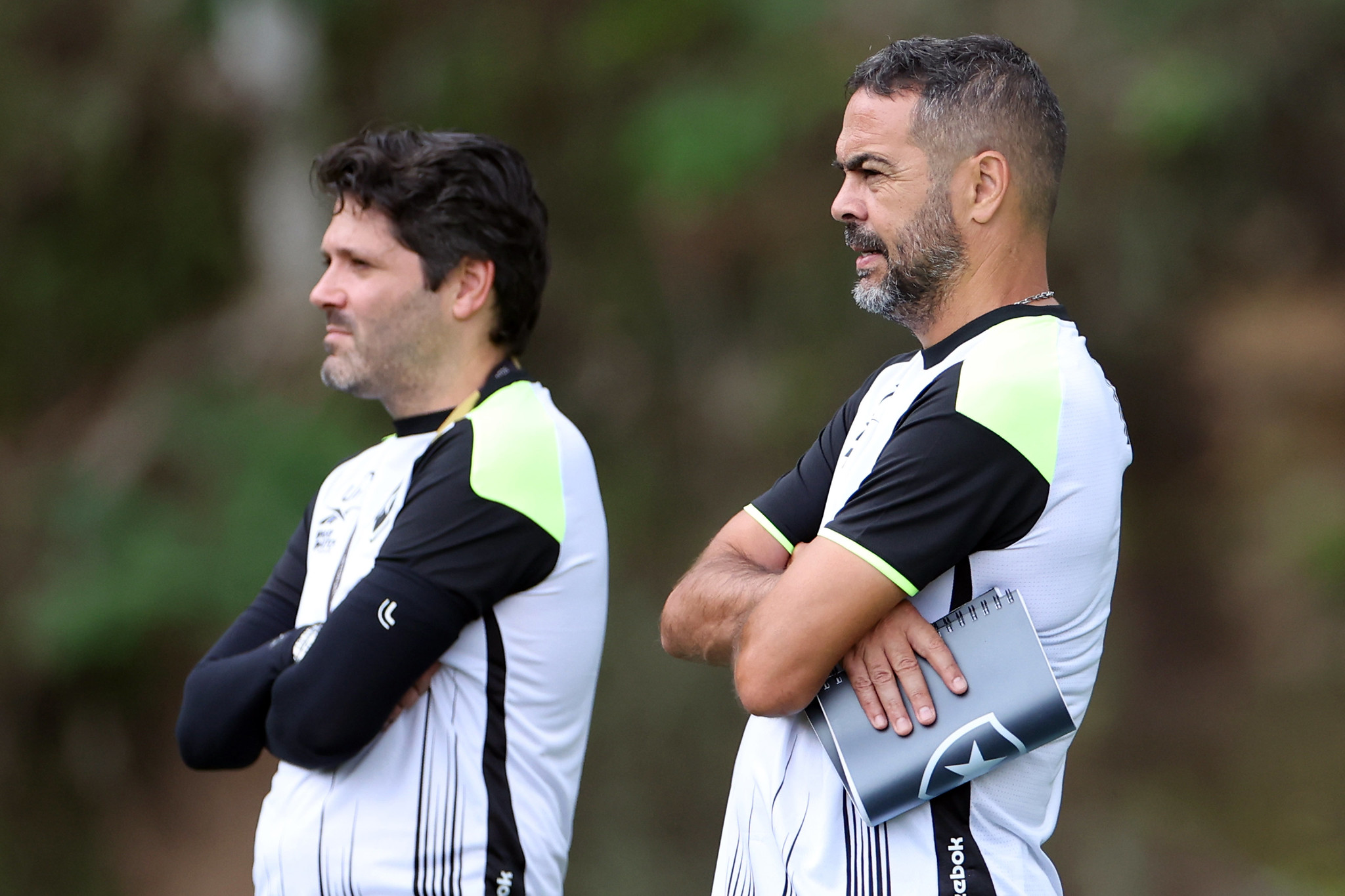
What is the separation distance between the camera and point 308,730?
204 cm

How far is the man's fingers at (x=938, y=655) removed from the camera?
1582 millimetres

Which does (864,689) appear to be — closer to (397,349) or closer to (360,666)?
(360,666)

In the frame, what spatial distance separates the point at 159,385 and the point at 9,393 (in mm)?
1244

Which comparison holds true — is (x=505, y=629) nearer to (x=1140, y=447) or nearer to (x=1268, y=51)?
(x=1140, y=447)

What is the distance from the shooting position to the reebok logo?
64.3 inches

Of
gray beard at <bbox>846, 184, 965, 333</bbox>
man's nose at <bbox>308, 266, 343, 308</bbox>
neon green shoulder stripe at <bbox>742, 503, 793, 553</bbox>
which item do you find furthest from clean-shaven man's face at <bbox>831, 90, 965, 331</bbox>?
man's nose at <bbox>308, 266, 343, 308</bbox>

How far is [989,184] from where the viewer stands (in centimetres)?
185

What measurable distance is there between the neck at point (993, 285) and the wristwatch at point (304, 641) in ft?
3.84

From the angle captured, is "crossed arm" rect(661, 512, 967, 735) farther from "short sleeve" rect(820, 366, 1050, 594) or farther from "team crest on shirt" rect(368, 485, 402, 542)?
"team crest on shirt" rect(368, 485, 402, 542)

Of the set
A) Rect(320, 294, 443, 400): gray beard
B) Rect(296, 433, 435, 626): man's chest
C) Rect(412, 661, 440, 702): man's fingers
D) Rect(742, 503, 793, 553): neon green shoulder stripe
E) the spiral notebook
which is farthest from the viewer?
Rect(320, 294, 443, 400): gray beard

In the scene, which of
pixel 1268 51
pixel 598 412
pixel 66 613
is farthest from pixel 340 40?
pixel 1268 51

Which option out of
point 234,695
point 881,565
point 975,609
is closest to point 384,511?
point 234,695

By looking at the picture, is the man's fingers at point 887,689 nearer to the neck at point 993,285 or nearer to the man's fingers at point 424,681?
the neck at point 993,285

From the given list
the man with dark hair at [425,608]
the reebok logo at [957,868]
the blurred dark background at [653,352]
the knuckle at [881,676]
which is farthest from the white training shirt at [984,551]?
the blurred dark background at [653,352]
